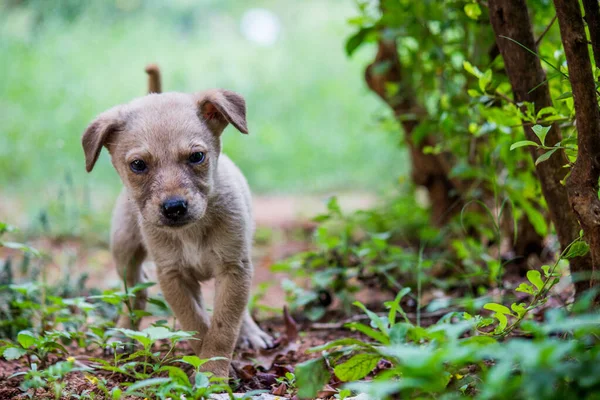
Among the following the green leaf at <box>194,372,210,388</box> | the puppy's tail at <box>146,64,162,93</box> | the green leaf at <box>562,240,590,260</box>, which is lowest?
the green leaf at <box>194,372,210,388</box>

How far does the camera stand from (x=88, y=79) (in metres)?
12.4

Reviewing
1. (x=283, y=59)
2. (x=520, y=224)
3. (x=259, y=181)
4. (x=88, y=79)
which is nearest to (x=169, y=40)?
(x=283, y=59)

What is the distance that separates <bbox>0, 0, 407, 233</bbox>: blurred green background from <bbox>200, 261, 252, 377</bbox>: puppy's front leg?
156 inches

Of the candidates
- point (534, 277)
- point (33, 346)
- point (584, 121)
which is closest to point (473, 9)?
point (584, 121)

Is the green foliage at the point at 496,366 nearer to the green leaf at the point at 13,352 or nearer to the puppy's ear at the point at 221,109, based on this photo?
the green leaf at the point at 13,352

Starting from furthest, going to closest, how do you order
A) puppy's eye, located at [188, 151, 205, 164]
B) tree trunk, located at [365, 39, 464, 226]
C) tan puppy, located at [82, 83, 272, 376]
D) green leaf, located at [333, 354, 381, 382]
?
tree trunk, located at [365, 39, 464, 226]
puppy's eye, located at [188, 151, 205, 164]
tan puppy, located at [82, 83, 272, 376]
green leaf, located at [333, 354, 381, 382]

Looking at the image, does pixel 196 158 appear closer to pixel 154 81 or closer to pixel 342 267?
pixel 154 81

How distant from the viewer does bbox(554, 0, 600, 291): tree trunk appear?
2.37 meters

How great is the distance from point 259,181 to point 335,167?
1.40m

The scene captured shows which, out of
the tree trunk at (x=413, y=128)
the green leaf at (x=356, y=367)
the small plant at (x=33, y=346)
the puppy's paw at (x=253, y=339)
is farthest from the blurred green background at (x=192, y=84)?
the green leaf at (x=356, y=367)

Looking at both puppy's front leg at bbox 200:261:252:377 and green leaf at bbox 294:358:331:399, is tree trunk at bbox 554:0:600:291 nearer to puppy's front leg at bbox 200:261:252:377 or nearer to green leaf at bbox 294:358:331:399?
green leaf at bbox 294:358:331:399

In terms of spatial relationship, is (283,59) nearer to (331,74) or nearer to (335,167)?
(331,74)

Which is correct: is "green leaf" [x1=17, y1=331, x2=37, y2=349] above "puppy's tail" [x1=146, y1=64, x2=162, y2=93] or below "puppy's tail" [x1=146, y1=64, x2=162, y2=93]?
below

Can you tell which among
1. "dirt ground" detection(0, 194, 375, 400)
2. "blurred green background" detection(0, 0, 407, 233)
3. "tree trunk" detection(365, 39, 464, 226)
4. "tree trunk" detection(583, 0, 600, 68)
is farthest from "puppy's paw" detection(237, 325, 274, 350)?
"blurred green background" detection(0, 0, 407, 233)
